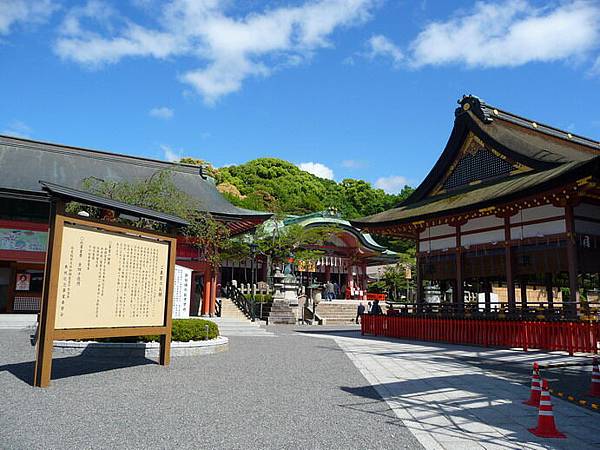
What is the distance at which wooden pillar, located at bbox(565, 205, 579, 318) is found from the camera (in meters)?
13.7

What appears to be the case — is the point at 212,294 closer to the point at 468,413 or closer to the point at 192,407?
the point at 192,407

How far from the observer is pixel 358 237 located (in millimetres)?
40250

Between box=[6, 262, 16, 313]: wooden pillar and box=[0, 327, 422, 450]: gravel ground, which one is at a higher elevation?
box=[6, 262, 16, 313]: wooden pillar

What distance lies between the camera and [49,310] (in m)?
7.52

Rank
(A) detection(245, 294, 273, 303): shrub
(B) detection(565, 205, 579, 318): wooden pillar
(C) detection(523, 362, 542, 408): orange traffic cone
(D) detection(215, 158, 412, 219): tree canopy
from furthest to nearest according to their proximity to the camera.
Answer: (D) detection(215, 158, 412, 219): tree canopy → (A) detection(245, 294, 273, 303): shrub → (B) detection(565, 205, 579, 318): wooden pillar → (C) detection(523, 362, 542, 408): orange traffic cone

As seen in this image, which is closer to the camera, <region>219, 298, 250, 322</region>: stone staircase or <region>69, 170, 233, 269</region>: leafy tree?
<region>69, 170, 233, 269</region>: leafy tree

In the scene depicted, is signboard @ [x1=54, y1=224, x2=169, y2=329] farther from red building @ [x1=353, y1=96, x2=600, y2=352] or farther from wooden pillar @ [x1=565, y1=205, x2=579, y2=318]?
wooden pillar @ [x1=565, y1=205, x2=579, y2=318]

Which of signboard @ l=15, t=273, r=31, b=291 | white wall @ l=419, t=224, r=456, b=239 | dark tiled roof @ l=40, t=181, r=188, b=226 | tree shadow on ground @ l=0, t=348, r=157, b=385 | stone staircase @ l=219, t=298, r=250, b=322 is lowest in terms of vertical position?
tree shadow on ground @ l=0, t=348, r=157, b=385

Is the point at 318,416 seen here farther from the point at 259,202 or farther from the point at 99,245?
the point at 259,202

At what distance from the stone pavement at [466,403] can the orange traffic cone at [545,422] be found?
0.11m

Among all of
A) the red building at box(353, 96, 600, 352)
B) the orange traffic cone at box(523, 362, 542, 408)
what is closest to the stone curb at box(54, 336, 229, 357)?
the orange traffic cone at box(523, 362, 542, 408)

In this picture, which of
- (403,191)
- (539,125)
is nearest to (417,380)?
(539,125)

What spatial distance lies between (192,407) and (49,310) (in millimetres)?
2971

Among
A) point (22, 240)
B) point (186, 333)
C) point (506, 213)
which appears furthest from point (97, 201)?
point (22, 240)
